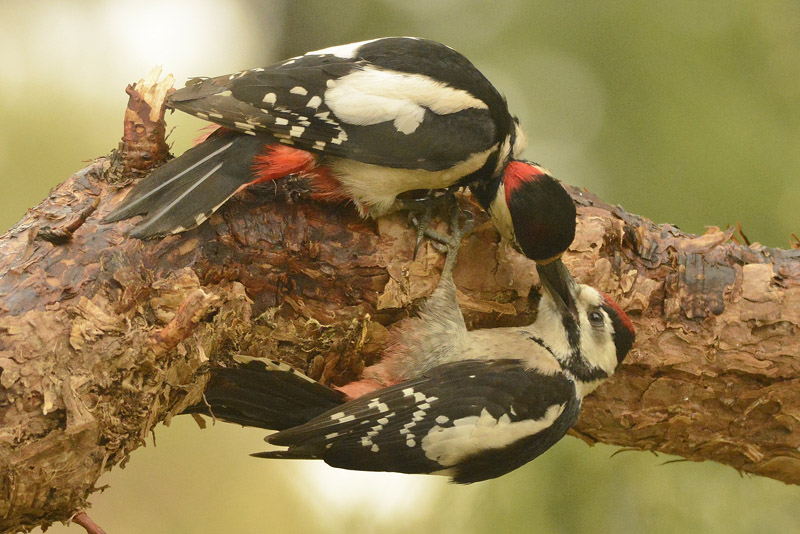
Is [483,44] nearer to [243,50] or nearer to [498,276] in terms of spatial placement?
[243,50]

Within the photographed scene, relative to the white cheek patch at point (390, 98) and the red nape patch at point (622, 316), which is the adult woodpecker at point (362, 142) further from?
the red nape patch at point (622, 316)

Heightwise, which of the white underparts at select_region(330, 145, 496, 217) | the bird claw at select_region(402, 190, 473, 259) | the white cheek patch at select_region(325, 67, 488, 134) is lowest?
the bird claw at select_region(402, 190, 473, 259)

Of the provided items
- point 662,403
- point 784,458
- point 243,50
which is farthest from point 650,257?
point 243,50

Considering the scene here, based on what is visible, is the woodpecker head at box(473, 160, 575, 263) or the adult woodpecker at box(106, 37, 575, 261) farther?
the woodpecker head at box(473, 160, 575, 263)

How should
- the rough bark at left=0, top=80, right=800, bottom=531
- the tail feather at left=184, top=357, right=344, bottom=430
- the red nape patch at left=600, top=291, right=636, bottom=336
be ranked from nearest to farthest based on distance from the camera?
the rough bark at left=0, top=80, right=800, bottom=531 < the tail feather at left=184, top=357, right=344, bottom=430 < the red nape patch at left=600, top=291, right=636, bottom=336

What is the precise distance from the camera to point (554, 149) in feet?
9.36

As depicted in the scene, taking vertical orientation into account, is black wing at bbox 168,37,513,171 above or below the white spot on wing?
above

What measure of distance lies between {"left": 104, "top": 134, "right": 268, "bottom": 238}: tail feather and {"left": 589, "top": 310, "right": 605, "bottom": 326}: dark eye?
0.81 metres

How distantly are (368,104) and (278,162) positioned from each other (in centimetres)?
22

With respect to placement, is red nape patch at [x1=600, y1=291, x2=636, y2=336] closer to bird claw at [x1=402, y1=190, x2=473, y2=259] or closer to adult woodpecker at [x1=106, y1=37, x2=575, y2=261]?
adult woodpecker at [x1=106, y1=37, x2=575, y2=261]

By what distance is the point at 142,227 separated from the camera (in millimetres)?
1345

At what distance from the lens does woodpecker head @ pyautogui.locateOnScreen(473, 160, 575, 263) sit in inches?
61.3

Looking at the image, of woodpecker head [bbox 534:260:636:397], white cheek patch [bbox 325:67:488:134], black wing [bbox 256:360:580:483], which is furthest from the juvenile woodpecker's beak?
white cheek patch [bbox 325:67:488:134]

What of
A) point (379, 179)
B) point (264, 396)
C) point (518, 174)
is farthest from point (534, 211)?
point (264, 396)
